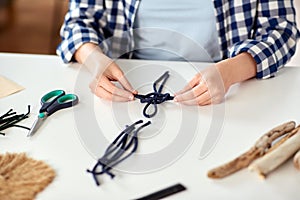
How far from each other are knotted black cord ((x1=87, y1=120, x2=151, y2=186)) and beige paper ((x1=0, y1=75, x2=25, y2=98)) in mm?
245

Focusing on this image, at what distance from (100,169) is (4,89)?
304mm

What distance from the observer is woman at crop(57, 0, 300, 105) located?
1.00m

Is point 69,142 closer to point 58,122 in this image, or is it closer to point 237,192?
point 58,122

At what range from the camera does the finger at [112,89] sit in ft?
2.97

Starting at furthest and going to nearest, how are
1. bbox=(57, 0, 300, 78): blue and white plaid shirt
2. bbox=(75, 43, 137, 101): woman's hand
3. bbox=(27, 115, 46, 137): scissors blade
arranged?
bbox=(57, 0, 300, 78): blue and white plaid shirt → bbox=(75, 43, 137, 101): woman's hand → bbox=(27, 115, 46, 137): scissors blade

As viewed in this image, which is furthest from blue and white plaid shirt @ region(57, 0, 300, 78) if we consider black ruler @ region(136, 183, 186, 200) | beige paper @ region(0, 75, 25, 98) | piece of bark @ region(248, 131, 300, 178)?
black ruler @ region(136, 183, 186, 200)

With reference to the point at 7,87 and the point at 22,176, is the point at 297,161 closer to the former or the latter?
the point at 22,176

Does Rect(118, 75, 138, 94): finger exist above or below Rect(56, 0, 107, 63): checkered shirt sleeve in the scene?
below

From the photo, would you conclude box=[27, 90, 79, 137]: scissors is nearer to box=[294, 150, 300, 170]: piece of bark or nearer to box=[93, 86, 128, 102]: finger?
box=[93, 86, 128, 102]: finger

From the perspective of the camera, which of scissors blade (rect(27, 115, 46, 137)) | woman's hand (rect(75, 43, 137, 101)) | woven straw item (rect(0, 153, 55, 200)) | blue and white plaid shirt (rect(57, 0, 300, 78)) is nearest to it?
woven straw item (rect(0, 153, 55, 200))

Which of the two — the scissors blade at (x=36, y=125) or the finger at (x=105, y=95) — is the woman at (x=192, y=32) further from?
the scissors blade at (x=36, y=125)

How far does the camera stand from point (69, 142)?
2.60 feet

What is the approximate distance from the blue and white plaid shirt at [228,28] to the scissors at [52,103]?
14cm

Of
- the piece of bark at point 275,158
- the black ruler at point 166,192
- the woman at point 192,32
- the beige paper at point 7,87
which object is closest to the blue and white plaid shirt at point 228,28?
the woman at point 192,32
